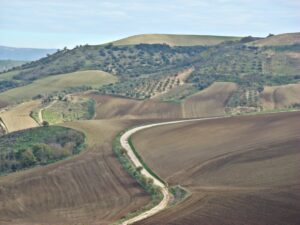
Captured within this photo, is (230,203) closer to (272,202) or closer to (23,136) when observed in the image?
(272,202)

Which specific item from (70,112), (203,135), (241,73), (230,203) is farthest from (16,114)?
(230,203)

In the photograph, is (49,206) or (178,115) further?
(178,115)

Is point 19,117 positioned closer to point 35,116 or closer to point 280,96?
point 35,116

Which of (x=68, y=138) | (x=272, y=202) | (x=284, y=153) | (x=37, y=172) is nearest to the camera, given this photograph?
(x=272, y=202)

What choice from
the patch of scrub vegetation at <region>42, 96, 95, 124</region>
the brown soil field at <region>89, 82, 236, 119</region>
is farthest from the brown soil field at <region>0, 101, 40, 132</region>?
the brown soil field at <region>89, 82, 236, 119</region>

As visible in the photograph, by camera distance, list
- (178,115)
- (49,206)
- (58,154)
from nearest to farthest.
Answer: (49,206)
(58,154)
(178,115)

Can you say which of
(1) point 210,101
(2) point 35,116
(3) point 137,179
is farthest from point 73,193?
(1) point 210,101

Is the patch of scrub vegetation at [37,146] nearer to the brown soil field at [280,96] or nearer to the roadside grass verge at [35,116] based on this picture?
the roadside grass verge at [35,116]
